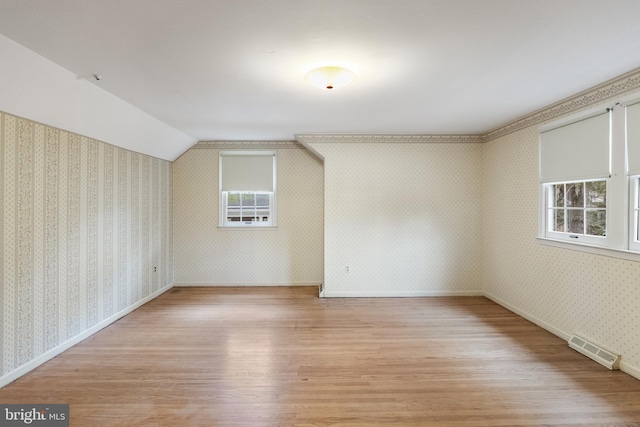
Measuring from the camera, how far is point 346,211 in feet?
15.1

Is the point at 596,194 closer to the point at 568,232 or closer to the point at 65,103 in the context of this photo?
the point at 568,232

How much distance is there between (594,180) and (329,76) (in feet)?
8.74

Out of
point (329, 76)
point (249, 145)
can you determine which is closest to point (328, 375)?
point (329, 76)

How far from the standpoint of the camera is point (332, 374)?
244 cm

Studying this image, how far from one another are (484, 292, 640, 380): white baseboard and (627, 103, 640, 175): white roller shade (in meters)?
1.58

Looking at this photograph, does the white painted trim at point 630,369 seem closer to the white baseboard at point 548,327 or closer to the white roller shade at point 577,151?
the white baseboard at point 548,327

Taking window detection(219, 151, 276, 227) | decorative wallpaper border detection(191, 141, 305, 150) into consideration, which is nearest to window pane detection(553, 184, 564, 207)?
decorative wallpaper border detection(191, 141, 305, 150)

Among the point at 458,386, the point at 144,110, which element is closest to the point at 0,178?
the point at 144,110

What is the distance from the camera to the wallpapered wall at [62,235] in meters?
2.32

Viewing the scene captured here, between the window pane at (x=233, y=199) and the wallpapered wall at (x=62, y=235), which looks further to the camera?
the window pane at (x=233, y=199)

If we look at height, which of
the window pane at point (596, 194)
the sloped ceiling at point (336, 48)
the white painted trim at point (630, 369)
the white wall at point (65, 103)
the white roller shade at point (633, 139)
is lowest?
the white painted trim at point (630, 369)

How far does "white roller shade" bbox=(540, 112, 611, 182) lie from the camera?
2.65 m

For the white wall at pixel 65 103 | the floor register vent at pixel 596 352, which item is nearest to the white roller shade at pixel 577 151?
the floor register vent at pixel 596 352

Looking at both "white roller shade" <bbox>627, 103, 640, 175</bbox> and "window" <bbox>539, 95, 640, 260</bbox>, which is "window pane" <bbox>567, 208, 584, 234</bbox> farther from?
"white roller shade" <bbox>627, 103, 640, 175</bbox>
